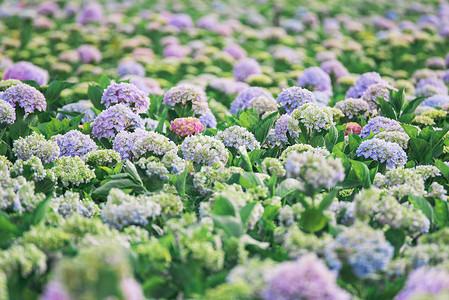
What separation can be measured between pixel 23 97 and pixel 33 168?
0.99m

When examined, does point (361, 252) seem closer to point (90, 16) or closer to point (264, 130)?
point (264, 130)

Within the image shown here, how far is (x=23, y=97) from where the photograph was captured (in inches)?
137

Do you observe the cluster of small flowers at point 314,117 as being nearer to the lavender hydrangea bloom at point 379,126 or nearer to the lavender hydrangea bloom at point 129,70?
the lavender hydrangea bloom at point 379,126

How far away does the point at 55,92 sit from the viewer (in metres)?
4.07

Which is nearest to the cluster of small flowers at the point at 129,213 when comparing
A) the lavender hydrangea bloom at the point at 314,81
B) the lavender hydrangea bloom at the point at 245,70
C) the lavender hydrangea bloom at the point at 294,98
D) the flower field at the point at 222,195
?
the flower field at the point at 222,195

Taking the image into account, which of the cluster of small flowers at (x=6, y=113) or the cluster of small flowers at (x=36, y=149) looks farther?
the cluster of small flowers at (x=6, y=113)

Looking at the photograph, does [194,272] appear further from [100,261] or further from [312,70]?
[312,70]

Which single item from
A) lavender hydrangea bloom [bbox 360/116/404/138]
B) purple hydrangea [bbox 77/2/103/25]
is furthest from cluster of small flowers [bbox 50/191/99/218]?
purple hydrangea [bbox 77/2/103/25]

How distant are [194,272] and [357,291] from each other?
2.15 feet

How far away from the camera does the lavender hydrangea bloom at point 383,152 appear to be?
3.03 metres

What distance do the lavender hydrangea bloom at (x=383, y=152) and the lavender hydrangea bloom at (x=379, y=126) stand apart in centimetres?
48

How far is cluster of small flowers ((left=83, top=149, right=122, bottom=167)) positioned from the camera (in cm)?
303

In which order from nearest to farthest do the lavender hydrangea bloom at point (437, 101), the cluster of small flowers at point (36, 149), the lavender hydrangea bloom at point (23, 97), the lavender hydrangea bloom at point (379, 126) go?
the cluster of small flowers at point (36, 149) → the lavender hydrangea bloom at point (23, 97) → the lavender hydrangea bloom at point (379, 126) → the lavender hydrangea bloom at point (437, 101)

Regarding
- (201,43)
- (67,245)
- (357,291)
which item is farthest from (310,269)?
(201,43)
